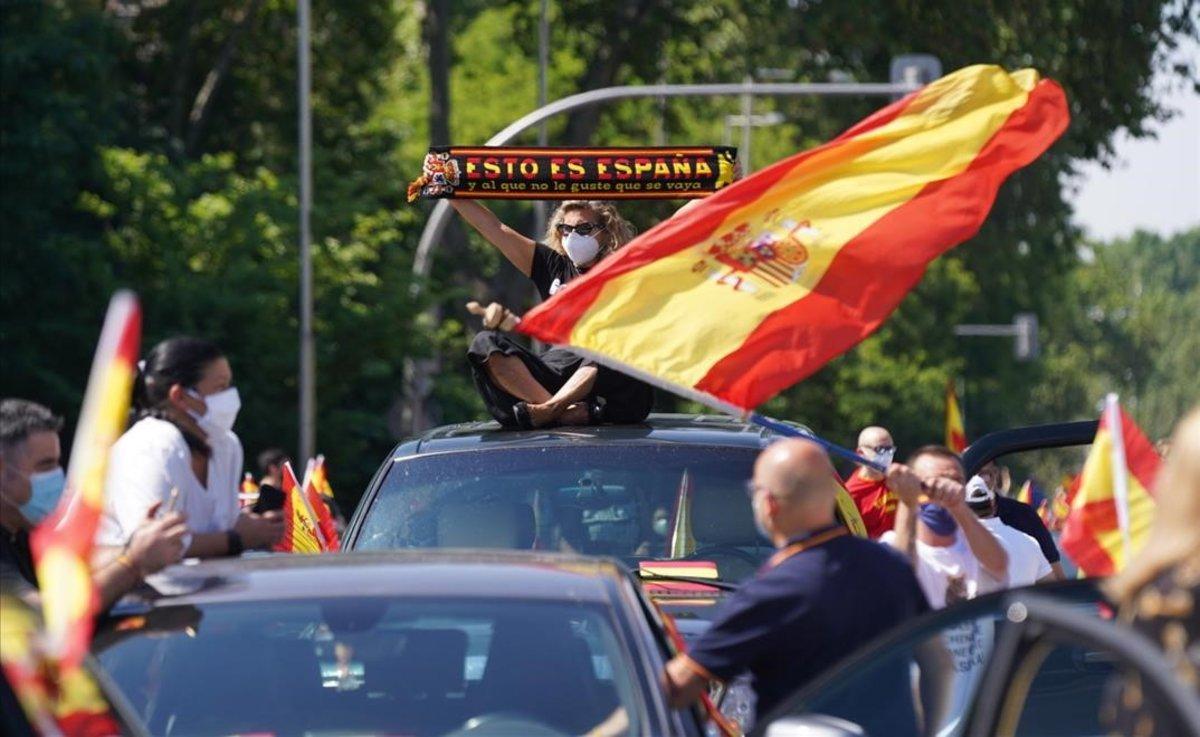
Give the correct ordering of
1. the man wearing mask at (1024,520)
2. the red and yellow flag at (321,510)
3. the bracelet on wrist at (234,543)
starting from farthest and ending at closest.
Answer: the man wearing mask at (1024,520) < the red and yellow flag at (321,510) < the bracelet on wrist at (234,543)

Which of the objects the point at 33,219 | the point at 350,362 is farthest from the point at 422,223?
the point at 33,219

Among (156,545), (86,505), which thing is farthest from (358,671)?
(86,505)

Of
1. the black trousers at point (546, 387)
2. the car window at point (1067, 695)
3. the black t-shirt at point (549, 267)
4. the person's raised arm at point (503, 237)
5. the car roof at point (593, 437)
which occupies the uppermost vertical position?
the person's raised arm at point (503, 237)

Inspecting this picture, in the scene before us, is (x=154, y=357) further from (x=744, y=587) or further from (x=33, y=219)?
(x=33, y=219)

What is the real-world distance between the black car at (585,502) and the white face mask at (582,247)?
1374mm

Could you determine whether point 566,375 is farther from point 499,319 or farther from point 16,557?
point 16,557

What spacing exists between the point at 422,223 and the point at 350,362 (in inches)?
256

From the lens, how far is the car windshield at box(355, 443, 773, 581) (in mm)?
8344

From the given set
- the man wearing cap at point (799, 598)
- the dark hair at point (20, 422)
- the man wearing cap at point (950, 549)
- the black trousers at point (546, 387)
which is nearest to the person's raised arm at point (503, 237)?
the black trousers at point (546, 387)

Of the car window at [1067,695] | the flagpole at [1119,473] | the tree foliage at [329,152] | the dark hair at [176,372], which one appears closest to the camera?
the flagpole at [1119,473]

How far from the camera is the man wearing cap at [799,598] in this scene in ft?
18.6

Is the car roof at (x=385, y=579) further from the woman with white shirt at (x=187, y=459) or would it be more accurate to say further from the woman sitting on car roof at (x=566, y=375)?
the woman sitting on car roof at (x=566, y=375)

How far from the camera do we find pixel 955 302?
67.5 meters

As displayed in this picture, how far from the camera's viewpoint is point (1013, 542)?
10.0 meters
